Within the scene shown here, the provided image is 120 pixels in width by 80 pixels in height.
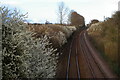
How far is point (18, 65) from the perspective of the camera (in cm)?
753

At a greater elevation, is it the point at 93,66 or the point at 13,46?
the point at 13,46

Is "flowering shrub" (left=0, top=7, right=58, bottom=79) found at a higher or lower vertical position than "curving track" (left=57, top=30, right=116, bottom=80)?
higher

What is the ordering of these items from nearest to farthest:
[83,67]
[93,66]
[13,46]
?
1. [13,46]
2. [83,67]
3. [93,66]

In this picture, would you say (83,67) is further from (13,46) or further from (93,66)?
(13,46)

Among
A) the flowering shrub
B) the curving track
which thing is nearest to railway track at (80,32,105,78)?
the curving track

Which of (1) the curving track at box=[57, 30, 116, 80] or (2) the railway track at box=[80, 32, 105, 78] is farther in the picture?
(1) the curving track at box=[57, 30, 116, 80]

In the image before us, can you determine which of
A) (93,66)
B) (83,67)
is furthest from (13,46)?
(93,66)

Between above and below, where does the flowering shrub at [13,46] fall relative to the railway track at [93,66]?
above

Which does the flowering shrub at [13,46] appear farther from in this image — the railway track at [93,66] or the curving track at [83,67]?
the railway track at [93,66]

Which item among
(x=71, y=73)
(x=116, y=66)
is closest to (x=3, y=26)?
(x=71, y=73)

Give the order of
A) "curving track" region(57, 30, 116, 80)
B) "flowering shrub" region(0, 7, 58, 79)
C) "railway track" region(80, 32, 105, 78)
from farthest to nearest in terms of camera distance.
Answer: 1. "curving track" region(57, 30, 116, 80)
2. "railway track" region(80, 32, 105, 78)
3. "flowering shrub" region(0, 7, 58, 79)

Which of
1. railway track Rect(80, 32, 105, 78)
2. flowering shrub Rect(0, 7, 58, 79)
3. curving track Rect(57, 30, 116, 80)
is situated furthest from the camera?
curving track Rect(57, 30, 116, 80)

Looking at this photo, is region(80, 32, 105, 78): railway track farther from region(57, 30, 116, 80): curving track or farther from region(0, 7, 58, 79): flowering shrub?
region(0, 7, 58, 79): flowering shrub

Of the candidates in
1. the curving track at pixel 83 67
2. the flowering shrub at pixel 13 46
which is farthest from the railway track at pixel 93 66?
the flowering shrub at pixel 13 46
